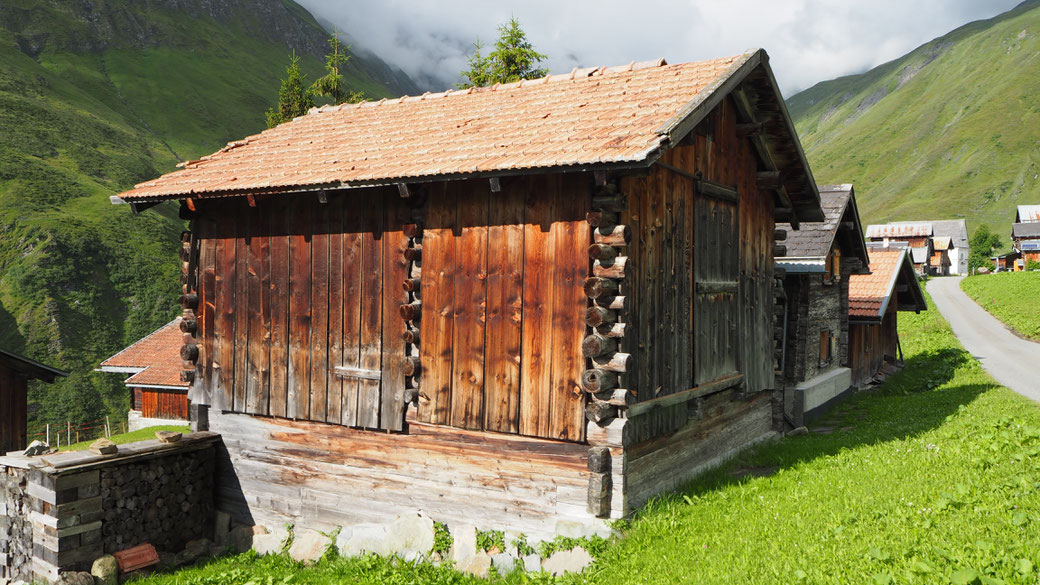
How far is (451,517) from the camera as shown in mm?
9992

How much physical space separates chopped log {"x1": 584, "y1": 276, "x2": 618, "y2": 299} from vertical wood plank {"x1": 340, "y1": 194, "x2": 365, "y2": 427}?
153 inches

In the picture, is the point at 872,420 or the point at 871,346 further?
the point at 871,346

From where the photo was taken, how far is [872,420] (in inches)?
662

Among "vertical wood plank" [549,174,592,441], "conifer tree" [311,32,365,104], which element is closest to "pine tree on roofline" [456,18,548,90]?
"conifer tree" [311,32,365,104]

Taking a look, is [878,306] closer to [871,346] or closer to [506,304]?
[871,346]

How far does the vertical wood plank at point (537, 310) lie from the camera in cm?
910

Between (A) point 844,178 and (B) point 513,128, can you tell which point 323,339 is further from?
(A) point 844,178

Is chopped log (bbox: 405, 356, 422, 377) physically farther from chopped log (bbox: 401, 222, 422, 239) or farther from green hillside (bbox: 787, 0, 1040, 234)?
green hillside (bbox: 787, 0, 1040, 234)

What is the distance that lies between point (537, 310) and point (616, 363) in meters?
1.25

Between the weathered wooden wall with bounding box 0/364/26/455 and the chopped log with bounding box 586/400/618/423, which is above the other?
the chopped log with bounding box 586/400/618/423

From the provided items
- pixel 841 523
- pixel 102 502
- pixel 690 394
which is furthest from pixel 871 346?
pixel 102 502

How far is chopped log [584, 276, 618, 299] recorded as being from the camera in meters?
8.53

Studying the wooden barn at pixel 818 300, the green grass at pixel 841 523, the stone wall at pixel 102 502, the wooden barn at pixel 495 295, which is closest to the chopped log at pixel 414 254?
the wooden barn at pixel 495 295

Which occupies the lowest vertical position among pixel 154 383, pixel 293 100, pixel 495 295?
pixel 154 383
